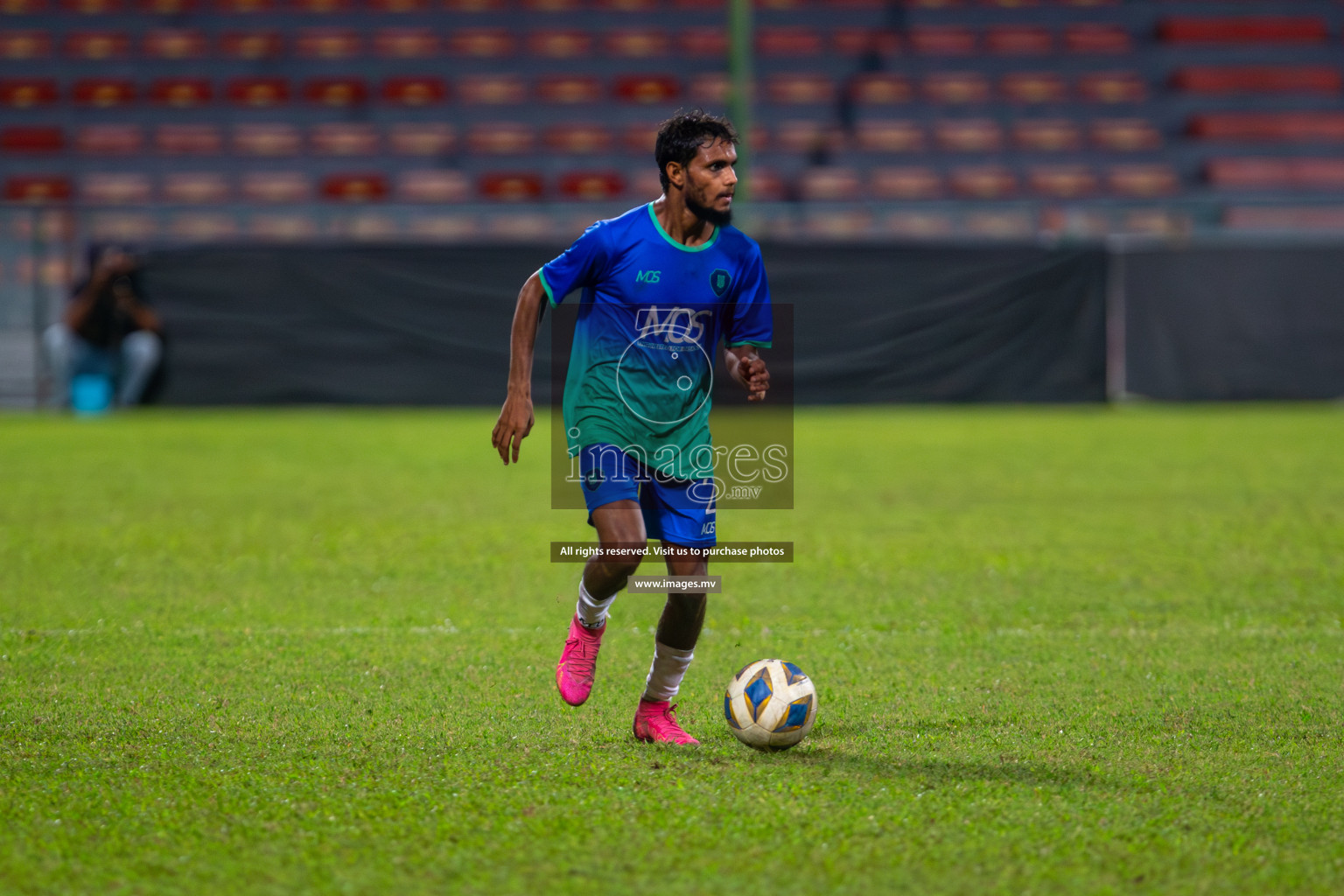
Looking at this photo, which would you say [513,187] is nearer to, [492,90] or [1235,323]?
[492,90]

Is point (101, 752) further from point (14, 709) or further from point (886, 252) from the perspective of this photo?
point (886, 252)

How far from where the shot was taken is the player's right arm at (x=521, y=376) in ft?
13.1

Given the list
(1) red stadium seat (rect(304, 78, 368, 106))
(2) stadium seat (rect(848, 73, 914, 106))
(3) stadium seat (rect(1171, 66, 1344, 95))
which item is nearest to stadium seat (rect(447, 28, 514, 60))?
(1) red stadium seat (rect(304, 78, 368, 106))

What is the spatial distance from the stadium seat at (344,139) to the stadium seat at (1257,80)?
14401 mm

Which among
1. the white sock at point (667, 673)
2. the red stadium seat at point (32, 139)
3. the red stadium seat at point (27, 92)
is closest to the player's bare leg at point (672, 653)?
the white sock at point (667, 673)

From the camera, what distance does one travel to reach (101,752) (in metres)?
3.90

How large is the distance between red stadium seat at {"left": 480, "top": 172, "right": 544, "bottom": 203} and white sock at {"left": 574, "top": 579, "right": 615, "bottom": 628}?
19406mm

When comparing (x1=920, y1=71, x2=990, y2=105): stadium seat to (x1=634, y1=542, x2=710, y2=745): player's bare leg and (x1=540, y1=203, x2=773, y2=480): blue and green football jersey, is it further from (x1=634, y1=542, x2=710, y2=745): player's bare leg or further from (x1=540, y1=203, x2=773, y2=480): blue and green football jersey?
(x1=634, y1=542, x2=710, y2=745): player's bare leg

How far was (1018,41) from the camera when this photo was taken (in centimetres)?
2622

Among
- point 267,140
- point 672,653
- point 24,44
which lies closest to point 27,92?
point 24,44

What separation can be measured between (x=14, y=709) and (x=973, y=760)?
287 cm

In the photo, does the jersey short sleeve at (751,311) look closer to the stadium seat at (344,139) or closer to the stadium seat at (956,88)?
the stadium seat at (344,139)

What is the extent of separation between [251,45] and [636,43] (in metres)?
6.87

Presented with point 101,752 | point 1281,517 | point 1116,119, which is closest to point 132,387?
point 1281,517
